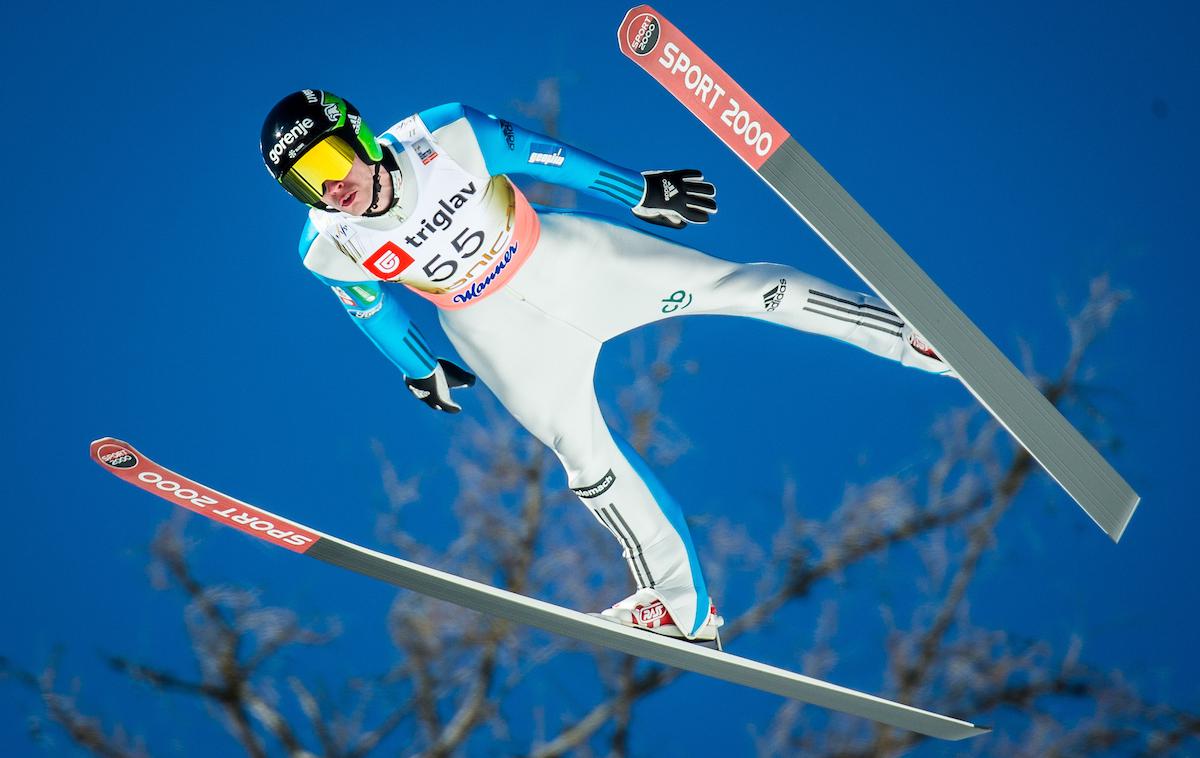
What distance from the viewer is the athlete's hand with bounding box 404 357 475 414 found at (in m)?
2.62

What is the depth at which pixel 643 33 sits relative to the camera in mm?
2254

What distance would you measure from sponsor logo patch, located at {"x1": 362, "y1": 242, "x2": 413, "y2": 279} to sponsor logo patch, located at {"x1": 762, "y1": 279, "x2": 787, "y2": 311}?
0.62 m

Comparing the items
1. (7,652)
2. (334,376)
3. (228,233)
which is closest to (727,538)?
(334,376)

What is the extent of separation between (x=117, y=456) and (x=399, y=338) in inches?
21.5

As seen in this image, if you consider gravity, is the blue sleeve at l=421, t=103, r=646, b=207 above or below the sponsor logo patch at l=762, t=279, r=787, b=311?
below

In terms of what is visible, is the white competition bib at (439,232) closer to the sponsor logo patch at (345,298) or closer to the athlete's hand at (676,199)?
the sponsor logo patch at (345,298)

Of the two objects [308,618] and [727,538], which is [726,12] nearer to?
[727,538]

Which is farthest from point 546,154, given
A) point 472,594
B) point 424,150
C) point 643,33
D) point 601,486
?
point 472,594

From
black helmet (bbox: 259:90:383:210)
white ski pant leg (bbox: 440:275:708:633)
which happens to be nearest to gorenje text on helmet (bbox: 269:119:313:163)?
black helmet (bbox: 259:90:383:210)

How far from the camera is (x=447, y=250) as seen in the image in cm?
244

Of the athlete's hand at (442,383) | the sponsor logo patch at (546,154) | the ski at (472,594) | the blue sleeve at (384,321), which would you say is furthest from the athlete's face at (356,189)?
the ski at (472,594)

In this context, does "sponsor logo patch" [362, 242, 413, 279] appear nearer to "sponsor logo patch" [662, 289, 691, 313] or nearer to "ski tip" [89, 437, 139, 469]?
"sponsor logo patch" [662, 289, 691, 313]

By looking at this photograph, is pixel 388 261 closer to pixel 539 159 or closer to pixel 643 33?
pixel 539 159

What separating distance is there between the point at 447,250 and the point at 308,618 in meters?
1.52
